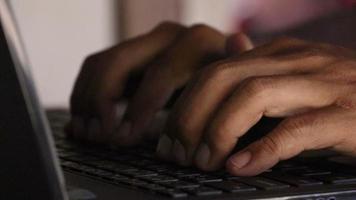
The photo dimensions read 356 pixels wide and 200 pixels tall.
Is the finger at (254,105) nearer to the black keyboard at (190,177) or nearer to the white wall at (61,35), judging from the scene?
the black keyboard at (190,177)

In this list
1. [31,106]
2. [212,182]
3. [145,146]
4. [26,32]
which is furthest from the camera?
[26,32]

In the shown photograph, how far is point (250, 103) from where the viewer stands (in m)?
0.46

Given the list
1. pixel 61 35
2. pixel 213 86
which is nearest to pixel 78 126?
pixel 213 86

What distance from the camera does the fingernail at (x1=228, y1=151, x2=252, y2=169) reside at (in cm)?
45

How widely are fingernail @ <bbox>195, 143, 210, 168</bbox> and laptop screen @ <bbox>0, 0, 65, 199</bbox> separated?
157 millimetres

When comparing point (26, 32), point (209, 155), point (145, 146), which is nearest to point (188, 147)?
point (209, 155)

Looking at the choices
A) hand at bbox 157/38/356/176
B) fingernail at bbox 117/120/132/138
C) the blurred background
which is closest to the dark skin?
hand at bbox 157/38/356/176

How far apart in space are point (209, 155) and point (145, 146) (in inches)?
5.9

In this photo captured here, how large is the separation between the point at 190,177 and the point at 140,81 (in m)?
0.27

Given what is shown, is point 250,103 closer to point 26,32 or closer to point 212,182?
point 212,182

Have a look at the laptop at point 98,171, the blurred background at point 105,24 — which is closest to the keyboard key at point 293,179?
the laptop at point 98,171

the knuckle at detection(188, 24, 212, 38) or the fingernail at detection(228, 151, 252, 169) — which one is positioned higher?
the knuckle at detection(188, 24, 212, 38)

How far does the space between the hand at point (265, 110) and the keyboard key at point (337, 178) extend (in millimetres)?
20

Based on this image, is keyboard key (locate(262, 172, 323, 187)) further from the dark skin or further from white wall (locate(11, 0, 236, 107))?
white wall (locate(11, 0, 236, 107))
